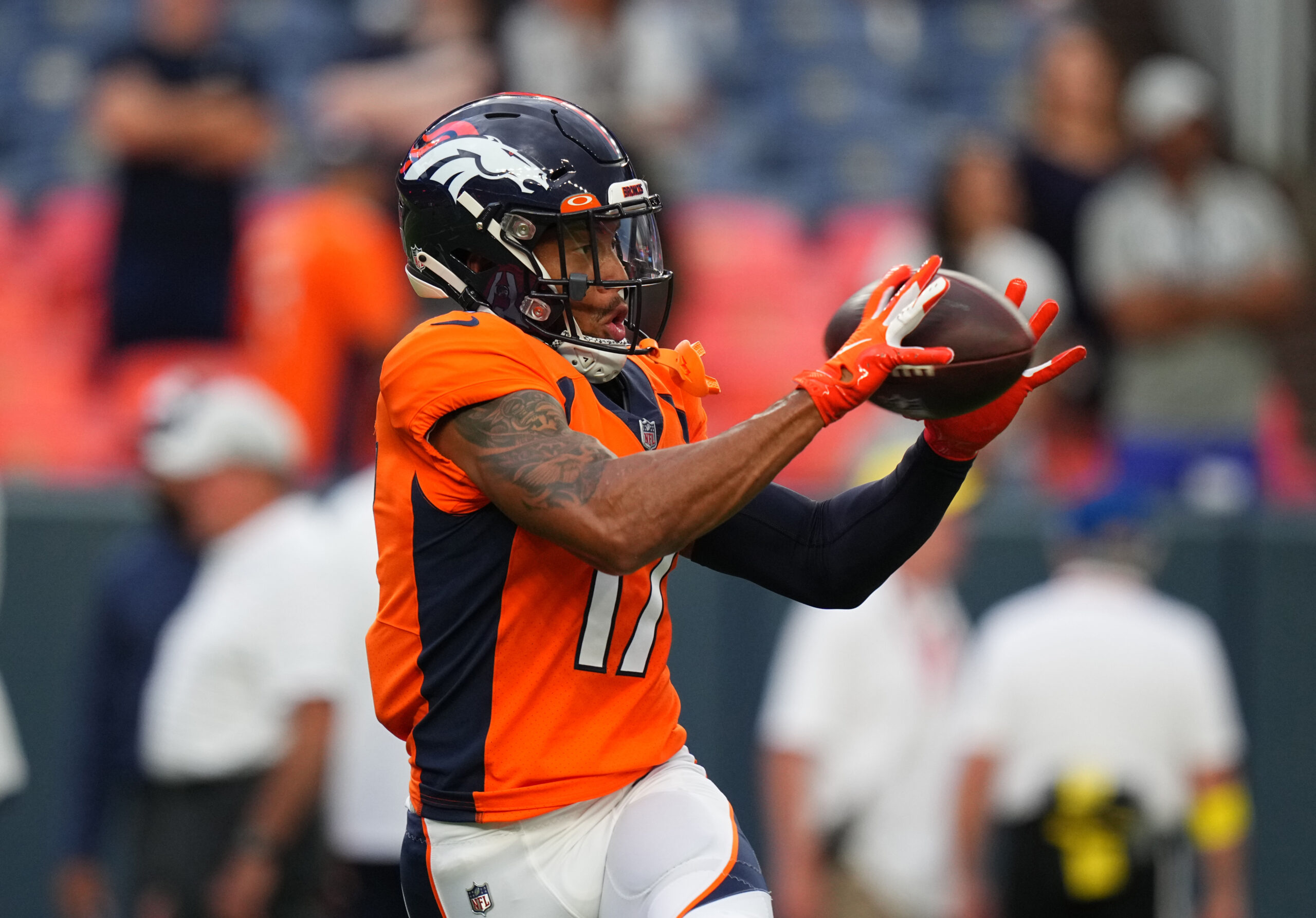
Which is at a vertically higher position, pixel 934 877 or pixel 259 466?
pixel 259 466

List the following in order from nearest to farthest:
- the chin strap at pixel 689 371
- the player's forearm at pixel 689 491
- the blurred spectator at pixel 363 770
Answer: the player's forearm at pixel 689 491
the chin strap at pixel 689 371
the blurred spectator at pixel 363 770

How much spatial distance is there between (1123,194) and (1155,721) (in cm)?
304

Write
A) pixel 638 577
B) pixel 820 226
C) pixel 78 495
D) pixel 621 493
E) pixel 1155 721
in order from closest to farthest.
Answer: pixel 621 493, pixel 638 577, pixel 1155 721, pixel 78 495, pixel 820 226

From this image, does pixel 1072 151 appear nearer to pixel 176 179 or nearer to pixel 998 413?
pixel 176 179

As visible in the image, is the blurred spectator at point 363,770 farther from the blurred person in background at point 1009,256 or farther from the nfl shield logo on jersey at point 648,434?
the blurred person in background at point 1009,256

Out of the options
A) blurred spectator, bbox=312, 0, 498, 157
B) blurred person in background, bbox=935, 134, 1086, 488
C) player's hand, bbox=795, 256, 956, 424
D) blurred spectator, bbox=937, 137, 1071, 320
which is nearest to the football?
player's hand, bbox=795, 256, 956, 424

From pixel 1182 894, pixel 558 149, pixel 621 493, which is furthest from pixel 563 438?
pixel 1182 894

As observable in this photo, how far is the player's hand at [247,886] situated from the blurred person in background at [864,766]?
5.06 ft

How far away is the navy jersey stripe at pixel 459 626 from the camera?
9.11ft

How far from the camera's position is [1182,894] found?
5.70 meters

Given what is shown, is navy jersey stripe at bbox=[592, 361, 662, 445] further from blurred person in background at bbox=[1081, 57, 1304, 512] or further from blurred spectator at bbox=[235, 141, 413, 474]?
blurred person in background at bbox=[1081, 57, 1304, 512]

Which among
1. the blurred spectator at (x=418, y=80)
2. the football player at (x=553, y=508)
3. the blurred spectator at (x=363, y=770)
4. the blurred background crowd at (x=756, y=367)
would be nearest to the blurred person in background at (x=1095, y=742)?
the blurred background crowd at (x=756, y=367)

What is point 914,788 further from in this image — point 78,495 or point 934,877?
point 78,495

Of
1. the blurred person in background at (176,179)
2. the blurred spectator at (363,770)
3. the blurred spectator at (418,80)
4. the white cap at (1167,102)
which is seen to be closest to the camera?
the blurred spectator at (363,770)
